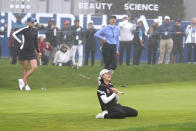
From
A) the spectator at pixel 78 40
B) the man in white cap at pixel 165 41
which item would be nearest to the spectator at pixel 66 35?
the spectator at pixel 78 40

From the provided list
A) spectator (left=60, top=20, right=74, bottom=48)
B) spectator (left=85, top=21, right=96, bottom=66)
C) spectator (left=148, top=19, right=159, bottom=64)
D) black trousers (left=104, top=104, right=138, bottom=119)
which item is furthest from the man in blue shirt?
black trousers (left=104, top=104, right=138, bottom=119)

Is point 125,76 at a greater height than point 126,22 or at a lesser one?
lesser

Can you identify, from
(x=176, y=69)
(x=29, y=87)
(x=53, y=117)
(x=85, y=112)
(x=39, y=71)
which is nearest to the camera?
(x=53, y=117)

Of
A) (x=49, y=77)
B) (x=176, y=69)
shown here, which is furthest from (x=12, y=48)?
(x=176, y=69)

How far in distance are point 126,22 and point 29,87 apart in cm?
590

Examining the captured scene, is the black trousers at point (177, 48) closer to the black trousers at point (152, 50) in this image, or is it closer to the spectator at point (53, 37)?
the black trousers at point (152, 50)

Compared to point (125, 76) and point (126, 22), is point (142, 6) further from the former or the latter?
point (125, 76)

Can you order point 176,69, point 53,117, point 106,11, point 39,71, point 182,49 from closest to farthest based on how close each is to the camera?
point 53,117 → point 39,71 → point 176,69 → point 182,49 → point 106,11

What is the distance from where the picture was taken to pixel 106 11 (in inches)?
1309

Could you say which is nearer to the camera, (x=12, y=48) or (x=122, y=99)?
(x=122, y=99)

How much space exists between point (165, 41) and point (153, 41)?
473 millimetres

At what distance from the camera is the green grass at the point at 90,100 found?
1324 centimetres

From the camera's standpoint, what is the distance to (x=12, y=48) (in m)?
29.6

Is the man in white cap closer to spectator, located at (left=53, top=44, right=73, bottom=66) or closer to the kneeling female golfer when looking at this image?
spectator, located at (left=53, top=44, right=73, bottom=66)
